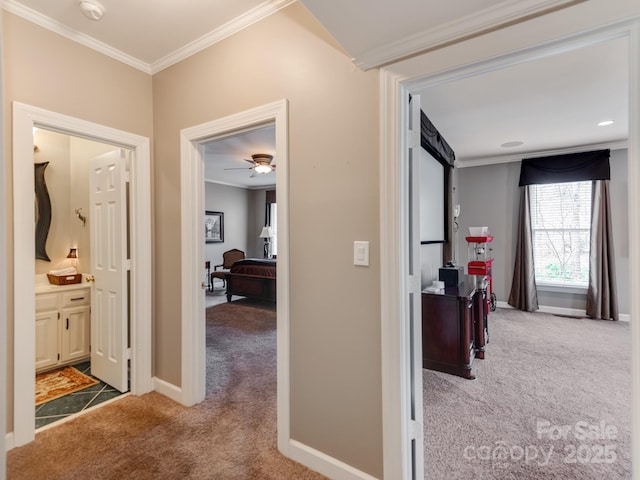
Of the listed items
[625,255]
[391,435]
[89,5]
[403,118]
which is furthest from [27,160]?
[625,255]

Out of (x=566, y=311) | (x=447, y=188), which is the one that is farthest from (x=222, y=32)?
(x=566, y=311)

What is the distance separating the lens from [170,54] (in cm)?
246

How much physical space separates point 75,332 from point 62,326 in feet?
0.45

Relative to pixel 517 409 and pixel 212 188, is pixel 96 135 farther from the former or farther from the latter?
pixel 212 188

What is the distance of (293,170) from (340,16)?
80 centimetres

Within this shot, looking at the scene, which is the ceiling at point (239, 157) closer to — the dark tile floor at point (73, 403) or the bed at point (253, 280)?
the bed at point (253, 280)

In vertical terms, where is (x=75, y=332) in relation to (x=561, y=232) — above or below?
below

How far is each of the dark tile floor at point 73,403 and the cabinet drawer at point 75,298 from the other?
86 cm

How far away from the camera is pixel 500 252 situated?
5.50m

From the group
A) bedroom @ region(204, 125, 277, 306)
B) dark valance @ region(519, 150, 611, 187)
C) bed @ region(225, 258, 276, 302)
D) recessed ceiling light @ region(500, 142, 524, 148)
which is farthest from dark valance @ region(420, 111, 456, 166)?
bed @ region(225, 258, 276, 302)

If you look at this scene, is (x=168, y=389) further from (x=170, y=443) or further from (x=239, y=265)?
(x=239, y=265)

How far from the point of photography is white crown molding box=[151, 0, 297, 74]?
76.7 inches

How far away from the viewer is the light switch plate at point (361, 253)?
1.66 metres

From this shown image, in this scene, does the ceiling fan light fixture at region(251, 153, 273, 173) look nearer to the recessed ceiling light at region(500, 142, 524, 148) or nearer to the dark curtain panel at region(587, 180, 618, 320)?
the recessed ceiling light at region(500, 142, 524, 148)
